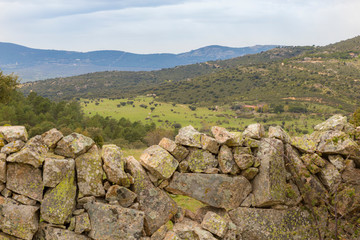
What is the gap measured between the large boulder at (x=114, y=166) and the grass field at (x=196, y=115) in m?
57.4

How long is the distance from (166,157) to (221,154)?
1927mm

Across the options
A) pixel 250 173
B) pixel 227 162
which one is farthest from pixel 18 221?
pixel 250 173

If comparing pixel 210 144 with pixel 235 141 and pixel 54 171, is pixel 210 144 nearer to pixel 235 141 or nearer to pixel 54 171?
pixel 235 141

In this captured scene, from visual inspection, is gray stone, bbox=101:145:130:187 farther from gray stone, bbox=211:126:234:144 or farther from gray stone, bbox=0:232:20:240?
gray stone, bbox=211:126:234:144

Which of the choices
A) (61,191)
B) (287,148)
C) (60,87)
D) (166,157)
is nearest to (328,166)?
(287,148)

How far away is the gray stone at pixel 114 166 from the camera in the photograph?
7.65 meters

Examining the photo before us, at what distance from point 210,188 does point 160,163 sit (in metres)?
1.94

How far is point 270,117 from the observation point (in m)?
80.2

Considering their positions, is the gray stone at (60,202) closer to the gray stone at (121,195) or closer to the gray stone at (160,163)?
the gray stone at (121,195)

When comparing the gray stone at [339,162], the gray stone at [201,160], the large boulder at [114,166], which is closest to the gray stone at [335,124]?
the gray stone at [339,162]

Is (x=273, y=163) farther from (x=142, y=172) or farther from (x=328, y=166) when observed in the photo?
(x=142, y=172)

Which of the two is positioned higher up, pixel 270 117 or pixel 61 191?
pixel 61 191

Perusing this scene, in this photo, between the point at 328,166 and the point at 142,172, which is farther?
the point at 328,166

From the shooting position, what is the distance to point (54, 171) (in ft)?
22.9
